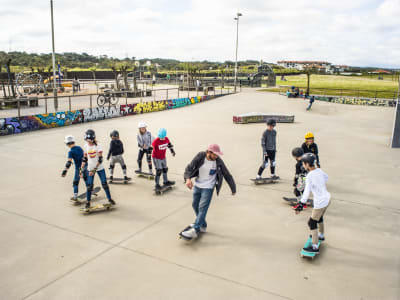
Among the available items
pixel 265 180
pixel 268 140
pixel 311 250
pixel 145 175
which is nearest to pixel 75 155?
pixel 145 175

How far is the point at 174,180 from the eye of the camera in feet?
31.6

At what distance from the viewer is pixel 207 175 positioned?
5.91 metres

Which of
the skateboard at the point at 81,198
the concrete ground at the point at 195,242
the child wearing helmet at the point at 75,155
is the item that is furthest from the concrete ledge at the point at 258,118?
the child wearing helmet at the point at 75,155

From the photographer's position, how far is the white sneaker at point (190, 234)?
232 inches

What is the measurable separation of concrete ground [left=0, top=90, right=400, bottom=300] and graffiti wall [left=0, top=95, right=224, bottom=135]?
5.45 m

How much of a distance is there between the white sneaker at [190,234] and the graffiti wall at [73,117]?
1356cm

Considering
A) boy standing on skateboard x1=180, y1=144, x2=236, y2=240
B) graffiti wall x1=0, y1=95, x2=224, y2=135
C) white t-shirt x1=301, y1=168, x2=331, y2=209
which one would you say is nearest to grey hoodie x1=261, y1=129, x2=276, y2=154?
boy standing on skateboard x1=180, y1=144, x2=236, y2=240

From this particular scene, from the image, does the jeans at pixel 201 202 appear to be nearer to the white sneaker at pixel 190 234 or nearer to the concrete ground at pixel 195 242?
the white sneaker at pixel 190 234

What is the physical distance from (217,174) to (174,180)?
151 inches

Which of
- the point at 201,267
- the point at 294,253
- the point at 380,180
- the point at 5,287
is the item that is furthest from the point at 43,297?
the point at 380,180

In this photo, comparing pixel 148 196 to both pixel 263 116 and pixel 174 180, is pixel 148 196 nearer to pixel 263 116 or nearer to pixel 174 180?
pixel 174 180

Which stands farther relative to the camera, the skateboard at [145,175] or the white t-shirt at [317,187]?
the skateboard at [145,175]

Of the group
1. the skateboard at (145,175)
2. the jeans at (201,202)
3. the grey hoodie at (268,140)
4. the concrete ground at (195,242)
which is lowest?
the concrete ground at (195,242)

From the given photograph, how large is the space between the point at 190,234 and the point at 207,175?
1.11 metres
